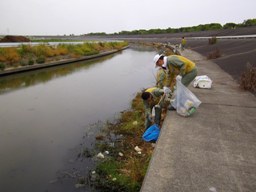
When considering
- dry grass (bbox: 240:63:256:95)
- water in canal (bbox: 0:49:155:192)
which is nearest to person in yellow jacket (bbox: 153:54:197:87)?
water in canal (bbox: 0:49:155:192)

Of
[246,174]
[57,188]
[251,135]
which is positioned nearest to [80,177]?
[57,188]

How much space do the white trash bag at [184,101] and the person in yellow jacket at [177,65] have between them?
365 mm

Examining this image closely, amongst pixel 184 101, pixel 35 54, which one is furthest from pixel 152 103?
pixel 35 54

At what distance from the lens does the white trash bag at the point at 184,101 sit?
461cm

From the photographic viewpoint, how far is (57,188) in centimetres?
391

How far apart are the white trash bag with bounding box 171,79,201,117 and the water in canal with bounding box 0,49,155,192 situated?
2.16 metres

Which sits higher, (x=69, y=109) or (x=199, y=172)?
(x=199, y=172)

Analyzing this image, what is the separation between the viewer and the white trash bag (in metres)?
4.61

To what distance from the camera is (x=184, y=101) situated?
4.71 m

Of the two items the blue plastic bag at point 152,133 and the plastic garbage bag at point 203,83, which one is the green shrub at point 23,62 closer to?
the plastic garbage bag at point 203,83

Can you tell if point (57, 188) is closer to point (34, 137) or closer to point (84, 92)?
point (34, 137)

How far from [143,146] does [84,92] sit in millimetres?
5945

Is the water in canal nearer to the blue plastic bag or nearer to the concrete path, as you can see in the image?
the blue plastic bag

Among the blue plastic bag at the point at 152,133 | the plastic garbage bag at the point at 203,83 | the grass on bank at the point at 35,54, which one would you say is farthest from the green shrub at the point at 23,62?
the blue plastic bag at the point at 152,133
